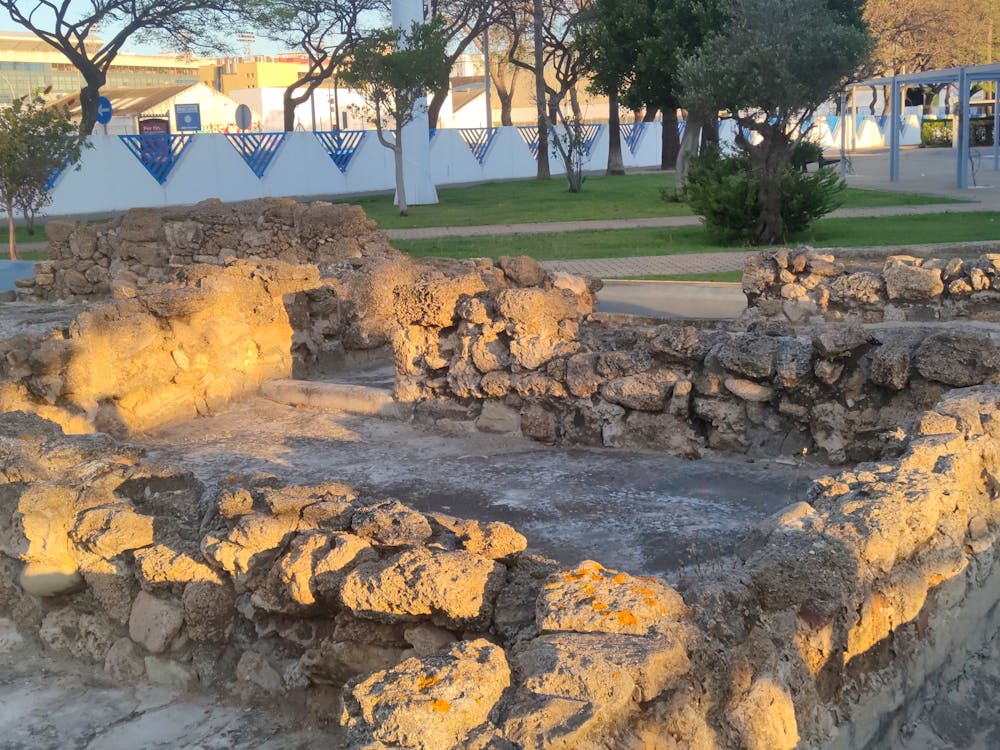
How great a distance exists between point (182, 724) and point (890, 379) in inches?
141

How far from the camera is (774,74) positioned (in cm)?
1634

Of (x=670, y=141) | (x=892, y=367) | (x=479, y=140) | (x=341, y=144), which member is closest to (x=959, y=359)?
(x=892, y=367)

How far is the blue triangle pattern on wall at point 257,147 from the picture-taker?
29.2 metres

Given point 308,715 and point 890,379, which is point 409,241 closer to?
point 890,379

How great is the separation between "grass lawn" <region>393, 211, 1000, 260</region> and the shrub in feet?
0.88

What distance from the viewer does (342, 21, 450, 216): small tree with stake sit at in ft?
77.2

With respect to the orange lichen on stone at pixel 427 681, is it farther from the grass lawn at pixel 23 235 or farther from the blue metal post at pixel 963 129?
the blue metal post at pixel 963 129

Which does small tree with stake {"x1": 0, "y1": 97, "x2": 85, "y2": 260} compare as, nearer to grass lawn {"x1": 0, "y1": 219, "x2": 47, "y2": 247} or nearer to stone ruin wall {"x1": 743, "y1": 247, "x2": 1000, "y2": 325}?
grass lawn {"x1": 0, "y1": 219, "x2": 47, "y2": 247}

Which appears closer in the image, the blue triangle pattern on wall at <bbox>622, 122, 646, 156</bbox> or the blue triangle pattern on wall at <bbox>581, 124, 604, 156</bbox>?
the blue triangle pattern on wall at <bbox>581, 124, 604, 156</bbox>

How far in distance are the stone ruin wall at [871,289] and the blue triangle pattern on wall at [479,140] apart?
94.2ft

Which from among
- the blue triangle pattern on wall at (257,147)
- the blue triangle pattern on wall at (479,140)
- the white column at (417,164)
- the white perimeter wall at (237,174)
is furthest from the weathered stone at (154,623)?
the blue triangle pattern on wall at (479,140)

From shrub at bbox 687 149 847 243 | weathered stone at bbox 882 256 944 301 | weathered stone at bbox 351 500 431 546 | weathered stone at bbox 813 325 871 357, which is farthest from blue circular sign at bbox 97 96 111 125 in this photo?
weathered stone at bbox 351 500 431 546

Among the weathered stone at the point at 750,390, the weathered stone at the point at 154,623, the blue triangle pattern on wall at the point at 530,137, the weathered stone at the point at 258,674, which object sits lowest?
the weathered stone at the point at 258,674

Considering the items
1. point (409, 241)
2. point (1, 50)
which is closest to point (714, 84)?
point (409, 241)
